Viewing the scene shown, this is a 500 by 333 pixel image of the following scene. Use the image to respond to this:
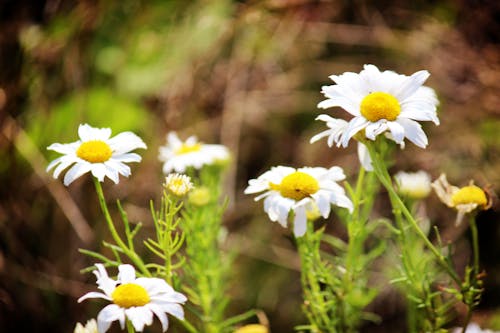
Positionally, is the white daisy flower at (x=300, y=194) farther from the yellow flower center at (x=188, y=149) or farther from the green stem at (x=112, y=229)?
the yellow flower center at (x=188, y=149)

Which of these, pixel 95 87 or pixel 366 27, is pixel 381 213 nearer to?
pixel 366 27

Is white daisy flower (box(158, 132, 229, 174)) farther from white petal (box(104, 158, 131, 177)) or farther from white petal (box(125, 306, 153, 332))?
white petal (box(125, 306, 153, 332))

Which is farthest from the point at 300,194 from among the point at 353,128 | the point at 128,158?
the point at 128,158


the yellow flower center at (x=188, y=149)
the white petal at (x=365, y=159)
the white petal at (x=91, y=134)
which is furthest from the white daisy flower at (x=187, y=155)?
the white petal at (x=365, y=159)

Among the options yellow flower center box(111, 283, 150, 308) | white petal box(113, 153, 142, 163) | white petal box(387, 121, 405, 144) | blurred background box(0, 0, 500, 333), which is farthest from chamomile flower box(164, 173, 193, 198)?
blurred background box(0, 0, 500, 333)

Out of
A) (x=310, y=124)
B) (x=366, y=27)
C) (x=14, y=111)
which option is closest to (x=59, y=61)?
(x=14, y=111)
